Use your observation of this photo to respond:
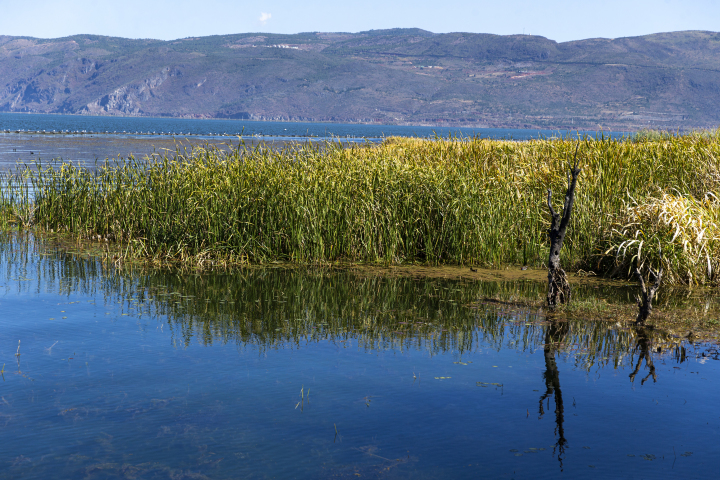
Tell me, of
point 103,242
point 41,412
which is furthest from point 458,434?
point 103,242

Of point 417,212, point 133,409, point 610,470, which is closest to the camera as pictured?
point 610,470

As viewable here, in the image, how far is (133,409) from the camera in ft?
19.5

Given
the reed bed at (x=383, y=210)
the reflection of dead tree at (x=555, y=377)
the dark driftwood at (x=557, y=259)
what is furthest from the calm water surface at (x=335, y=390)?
the reed bed at (x=383, y=210)

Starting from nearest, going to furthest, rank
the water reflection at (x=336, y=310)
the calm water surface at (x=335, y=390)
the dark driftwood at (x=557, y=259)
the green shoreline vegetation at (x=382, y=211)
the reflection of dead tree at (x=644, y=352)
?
the calm water surface at (x=335, y=390) → the reflection of dead tree at (x=644, y=352) → the water reflection at (x=336, y=310) → the dark driftwood at (x=557, y=259) → the green shoreline vegetation at (x=382, y=211)

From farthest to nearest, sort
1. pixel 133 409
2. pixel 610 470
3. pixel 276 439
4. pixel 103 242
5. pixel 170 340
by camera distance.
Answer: pixel 103 242 → pixel 170 340 → pixel 133 409 → pixel 276 439 → pixel 610 470

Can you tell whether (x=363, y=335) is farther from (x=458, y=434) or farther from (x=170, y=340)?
(x=458, y=434)

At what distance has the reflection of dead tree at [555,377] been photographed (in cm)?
572

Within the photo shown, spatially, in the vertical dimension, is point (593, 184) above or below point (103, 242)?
above

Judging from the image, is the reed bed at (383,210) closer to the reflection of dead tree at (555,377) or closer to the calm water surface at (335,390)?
the calm water surface at (335,390)

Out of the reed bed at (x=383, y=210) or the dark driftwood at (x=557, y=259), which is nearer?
the dark driftwood at (x=557, y=259)

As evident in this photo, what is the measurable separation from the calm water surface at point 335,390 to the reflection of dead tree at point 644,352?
1.3 inches

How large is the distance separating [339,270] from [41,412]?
6985 mm

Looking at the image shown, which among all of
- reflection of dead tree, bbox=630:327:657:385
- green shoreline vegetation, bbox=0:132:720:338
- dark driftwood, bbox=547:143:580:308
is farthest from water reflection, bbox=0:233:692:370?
green shoreline vegetation, bbox=0:132:720:338

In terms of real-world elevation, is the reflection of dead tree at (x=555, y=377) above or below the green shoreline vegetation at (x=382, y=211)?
below
